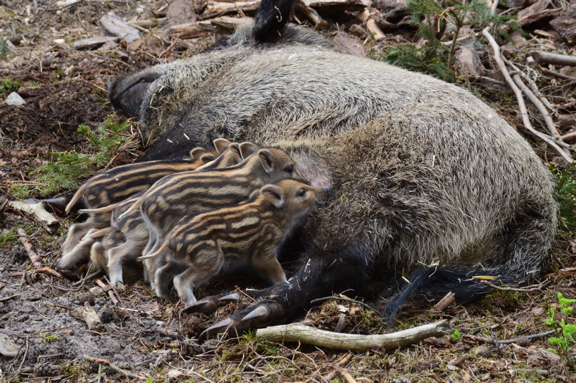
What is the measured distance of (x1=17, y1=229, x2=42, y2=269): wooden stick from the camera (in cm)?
473

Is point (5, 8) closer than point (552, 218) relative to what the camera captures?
No

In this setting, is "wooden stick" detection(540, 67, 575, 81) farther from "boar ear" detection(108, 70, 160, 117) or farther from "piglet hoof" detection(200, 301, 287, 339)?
"piglet hoof" detection(200, 301, 287, 339)

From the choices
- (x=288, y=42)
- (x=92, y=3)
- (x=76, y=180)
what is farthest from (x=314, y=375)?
(x=92, y=3)

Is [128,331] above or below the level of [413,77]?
below

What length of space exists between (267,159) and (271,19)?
8.29ft

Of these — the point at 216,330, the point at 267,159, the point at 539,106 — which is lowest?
the point at 216,330

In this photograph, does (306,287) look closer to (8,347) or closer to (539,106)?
(8,347)

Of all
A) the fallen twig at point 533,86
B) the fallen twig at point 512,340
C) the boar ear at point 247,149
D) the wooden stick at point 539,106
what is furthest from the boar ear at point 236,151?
the fallen twig at point 533,86

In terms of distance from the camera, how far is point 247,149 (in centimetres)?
496

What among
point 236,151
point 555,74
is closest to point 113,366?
point 236,151

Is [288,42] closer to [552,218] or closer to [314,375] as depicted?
[552,218]

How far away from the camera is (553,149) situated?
6.16 m

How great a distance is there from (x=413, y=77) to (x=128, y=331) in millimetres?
3123

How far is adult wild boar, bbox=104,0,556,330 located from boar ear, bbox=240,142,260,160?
1.21ft
